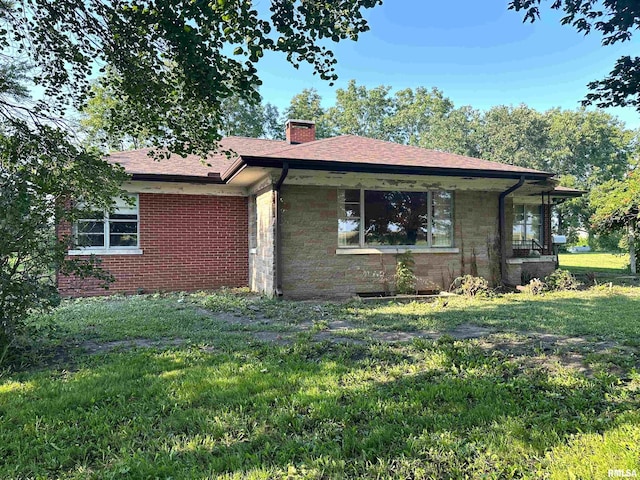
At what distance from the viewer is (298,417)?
2904mm

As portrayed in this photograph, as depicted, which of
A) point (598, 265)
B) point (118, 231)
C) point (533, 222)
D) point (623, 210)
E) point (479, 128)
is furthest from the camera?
point (479, 128)

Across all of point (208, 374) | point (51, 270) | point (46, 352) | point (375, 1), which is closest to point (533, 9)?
point (375, 1)

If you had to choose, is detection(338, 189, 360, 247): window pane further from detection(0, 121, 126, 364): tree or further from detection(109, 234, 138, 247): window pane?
detection(109, 234, 138, 247): window pane

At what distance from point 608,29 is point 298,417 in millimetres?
4117

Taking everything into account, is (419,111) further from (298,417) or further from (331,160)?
(298,417)

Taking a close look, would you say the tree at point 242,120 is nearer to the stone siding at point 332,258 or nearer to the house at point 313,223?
the house at point 313,223

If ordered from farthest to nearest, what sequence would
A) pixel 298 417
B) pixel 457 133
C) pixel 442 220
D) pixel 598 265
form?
pixel 457 133 < pixel 598 265 < pixel 442 220 < pixel 298 417

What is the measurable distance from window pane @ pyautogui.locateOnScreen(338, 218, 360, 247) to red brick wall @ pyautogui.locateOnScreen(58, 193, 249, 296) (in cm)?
326

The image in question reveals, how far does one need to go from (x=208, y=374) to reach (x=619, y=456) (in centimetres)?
318

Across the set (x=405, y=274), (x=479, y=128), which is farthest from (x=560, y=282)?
(x=479, y=128)

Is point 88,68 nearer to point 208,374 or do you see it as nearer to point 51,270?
point 51,270

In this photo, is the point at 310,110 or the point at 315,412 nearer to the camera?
the point at 315,412

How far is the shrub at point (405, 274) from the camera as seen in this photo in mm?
9461

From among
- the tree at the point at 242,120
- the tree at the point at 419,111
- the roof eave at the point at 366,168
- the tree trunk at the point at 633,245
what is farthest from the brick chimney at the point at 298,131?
the tree at the point at 419,111
